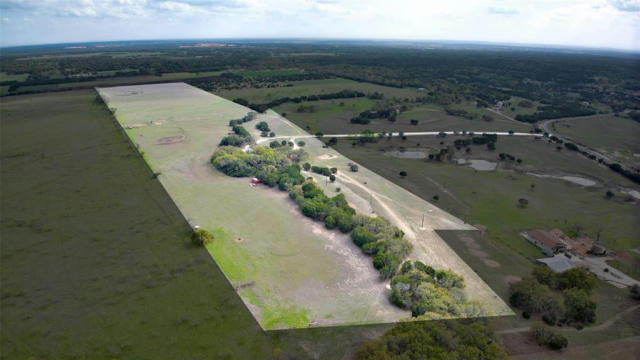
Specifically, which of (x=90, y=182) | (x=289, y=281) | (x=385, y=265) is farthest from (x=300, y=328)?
(x=90, y=182)

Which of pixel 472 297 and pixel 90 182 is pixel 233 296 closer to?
pixel 472 297

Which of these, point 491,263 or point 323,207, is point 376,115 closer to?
point 323,207

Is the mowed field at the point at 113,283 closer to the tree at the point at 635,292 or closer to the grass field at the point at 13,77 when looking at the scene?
the tree at the point at 635,292

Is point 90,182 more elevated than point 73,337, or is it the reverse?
point 90,182

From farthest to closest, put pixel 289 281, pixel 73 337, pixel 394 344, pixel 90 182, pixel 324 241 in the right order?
1. pixel 90 182
2. pixel 324 241
3. pixel 289 281
4. pixel 73 337
5. pixel 394 344

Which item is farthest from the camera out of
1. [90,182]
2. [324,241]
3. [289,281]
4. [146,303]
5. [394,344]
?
[90,182]

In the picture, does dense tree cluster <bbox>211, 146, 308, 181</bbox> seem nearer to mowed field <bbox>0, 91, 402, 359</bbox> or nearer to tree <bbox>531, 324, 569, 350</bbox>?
mowed field <bbox>0, 91, 402, 359</bbox>

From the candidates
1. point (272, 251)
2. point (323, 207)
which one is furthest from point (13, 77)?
point (272, 251)
